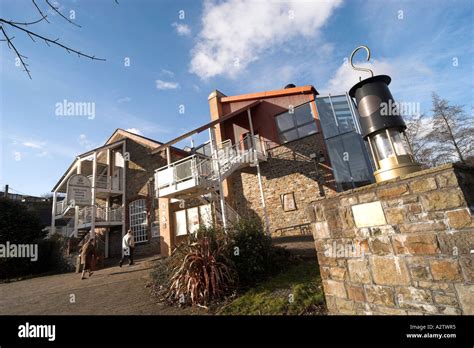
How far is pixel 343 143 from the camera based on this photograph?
36.3ft

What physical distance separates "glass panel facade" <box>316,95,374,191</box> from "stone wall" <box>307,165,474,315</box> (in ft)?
27.0

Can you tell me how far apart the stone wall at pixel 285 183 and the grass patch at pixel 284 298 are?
577cm

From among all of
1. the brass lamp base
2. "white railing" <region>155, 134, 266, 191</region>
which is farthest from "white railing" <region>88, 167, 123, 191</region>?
the brass lamp base

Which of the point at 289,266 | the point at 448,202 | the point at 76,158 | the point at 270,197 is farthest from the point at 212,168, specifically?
the point at 76,158

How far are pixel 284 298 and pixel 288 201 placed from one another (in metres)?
7.29

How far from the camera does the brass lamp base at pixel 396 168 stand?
2691mm

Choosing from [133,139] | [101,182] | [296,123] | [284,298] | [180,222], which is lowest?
[284,298]

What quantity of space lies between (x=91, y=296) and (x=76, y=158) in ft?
44.0

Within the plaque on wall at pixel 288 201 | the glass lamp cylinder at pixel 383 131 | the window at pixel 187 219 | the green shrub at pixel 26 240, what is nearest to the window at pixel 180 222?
the window at pixel 187 219

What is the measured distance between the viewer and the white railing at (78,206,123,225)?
14.3 meters

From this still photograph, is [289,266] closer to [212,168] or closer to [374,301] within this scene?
[374,301]

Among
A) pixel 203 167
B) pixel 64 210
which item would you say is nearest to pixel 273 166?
pixel 203 167

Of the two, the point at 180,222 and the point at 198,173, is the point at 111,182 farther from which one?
the point at 198,173
